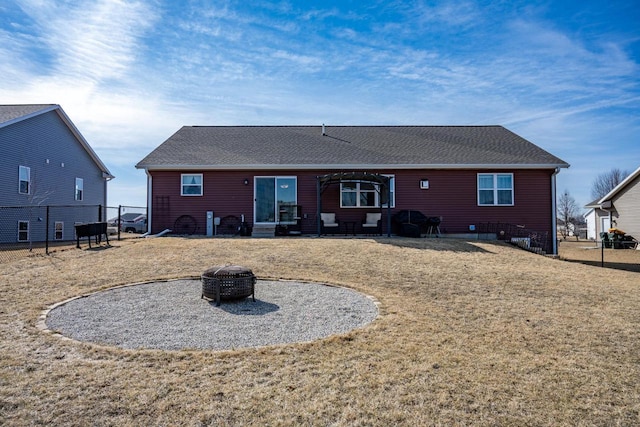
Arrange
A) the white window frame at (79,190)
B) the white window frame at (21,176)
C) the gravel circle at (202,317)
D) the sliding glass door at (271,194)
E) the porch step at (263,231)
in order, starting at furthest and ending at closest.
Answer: the white window frame at (79,190), the white window frame at (21,176), the sliding glass door at (271,194), the porch step at (263,231), the gravel circle at (202,317)

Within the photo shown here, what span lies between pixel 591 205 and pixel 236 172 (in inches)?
1134

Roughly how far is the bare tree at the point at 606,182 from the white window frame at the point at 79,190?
60.9m

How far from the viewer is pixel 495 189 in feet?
52.4

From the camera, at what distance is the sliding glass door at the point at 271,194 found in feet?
52.4

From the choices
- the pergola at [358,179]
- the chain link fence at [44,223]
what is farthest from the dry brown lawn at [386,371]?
the chain link fence at [44,223]

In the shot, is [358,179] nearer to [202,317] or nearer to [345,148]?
[345,148]

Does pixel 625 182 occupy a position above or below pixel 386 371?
above

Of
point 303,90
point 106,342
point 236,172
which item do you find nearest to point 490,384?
point 106,342

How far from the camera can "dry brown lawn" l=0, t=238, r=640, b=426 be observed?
306 centimetres

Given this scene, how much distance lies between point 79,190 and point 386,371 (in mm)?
24107

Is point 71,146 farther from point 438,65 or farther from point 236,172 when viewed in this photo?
point 438,65

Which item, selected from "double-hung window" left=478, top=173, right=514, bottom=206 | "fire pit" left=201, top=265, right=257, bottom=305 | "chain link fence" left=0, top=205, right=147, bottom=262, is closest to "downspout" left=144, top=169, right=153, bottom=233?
"chain link fence" left=0, top=205, right=147, bottom=262

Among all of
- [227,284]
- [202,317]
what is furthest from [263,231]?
[202,317]

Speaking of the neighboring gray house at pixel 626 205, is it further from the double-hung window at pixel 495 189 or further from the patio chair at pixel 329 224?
the patio chair at pixel 329 224
